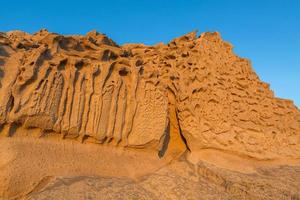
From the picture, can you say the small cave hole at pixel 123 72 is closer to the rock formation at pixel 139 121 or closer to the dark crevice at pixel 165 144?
the rock formation at pixel 139 121

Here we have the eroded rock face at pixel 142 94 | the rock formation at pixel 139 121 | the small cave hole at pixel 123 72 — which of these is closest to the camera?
the rock formation at pixel 139 121

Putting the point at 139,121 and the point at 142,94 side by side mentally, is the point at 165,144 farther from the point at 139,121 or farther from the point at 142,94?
the point at 142,94

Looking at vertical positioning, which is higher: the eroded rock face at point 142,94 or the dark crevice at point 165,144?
the eroded rock face at point 142,94

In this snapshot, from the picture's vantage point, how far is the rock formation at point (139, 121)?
181 inches

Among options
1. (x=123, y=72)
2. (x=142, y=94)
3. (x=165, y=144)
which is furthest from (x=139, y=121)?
(x=123, y=72)

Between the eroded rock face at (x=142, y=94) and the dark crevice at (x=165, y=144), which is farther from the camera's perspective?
the dark crevice at (x=165, y=144)

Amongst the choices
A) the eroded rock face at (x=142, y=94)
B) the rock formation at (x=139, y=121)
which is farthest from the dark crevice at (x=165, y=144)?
the eroded rock face at (x=142, y=94)

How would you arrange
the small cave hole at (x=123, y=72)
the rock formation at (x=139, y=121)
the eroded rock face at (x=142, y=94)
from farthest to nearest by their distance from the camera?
the small cave hole at (x=123, y=72) → the eroded rock face at (x=142, y=94) → the rock formation at (x=139, y=121)

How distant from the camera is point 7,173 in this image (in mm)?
4121

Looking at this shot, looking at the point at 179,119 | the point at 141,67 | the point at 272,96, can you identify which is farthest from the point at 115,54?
the point at 272,96

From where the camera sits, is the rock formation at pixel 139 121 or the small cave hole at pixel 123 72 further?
the small cave hole at pixel 123 72

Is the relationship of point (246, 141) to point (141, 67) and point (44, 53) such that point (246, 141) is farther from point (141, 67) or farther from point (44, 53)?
point (44, 53)

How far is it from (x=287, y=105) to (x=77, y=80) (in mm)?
4982

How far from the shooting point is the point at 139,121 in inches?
230
